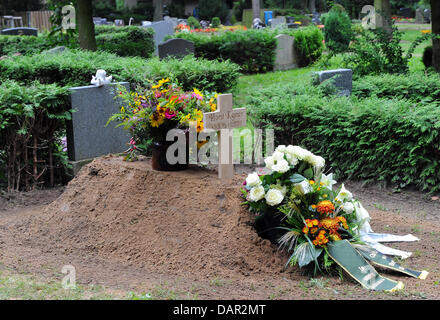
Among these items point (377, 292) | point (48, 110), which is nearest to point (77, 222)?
point (48, 110)

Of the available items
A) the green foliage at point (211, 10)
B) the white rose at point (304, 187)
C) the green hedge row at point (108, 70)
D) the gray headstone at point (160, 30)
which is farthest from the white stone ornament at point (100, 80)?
the green foliage at point (211, 10)

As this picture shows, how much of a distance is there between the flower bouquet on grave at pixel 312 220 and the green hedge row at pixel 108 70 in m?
4.16

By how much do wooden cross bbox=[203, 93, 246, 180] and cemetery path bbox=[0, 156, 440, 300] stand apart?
0.16m

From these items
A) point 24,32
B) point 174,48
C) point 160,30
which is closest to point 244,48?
point 174,48

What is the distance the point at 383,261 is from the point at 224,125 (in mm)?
1784

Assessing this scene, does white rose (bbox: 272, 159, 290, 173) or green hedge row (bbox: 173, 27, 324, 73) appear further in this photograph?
green hedge row (bbox: 173, 27, 324, 73)

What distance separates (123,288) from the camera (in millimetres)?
4086

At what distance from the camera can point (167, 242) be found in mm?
4918

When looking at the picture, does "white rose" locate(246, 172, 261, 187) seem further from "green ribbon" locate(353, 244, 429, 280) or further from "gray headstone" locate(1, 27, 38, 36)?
"gray headstone" locate(1, 27, 38, 36)

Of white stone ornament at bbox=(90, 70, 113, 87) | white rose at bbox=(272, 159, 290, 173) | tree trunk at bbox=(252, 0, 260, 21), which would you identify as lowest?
white rose at bbox=(272, 159, 290, 173)

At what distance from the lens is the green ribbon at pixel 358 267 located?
14.1 feet

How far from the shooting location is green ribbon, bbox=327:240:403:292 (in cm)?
431

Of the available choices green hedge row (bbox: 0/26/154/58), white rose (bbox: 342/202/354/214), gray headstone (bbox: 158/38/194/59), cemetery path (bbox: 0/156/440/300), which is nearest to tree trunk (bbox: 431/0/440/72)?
gray headstone (bbox: 158/38/194/59)

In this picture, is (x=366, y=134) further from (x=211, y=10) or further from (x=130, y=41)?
(x=211, y=10)
